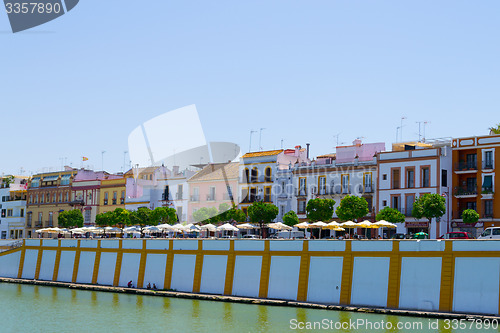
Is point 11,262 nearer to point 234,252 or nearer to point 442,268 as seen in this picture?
point 234,252

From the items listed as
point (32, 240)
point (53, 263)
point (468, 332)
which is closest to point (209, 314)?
point (468, 332)

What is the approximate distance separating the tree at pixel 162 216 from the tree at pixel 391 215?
26.6 meters

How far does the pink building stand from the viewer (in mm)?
85625

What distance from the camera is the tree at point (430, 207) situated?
6288 centimetres

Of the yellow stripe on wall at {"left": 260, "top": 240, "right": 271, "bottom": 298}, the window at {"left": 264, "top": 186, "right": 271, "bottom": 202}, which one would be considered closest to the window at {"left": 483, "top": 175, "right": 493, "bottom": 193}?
the yellow stripe on wall at {"left": 260, "top": 240, "right": 271, "bottom": 298}

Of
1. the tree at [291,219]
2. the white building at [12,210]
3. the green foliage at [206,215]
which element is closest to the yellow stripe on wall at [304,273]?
the tree at [291,219]

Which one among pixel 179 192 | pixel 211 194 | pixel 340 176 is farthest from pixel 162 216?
pixel 340 176

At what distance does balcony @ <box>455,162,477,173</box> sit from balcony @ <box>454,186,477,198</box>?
162 cm

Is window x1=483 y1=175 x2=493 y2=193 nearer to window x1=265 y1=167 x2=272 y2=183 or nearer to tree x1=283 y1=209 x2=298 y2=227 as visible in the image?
tree x1=283 y1=209 x2=298 y2=227

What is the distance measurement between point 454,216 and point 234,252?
2404cm

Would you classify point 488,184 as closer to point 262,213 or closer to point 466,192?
point 466,192

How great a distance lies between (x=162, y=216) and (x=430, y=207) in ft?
104

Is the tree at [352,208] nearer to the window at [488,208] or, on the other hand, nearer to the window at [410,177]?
the window at [410,177]

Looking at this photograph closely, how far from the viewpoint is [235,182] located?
8575 centimetres
